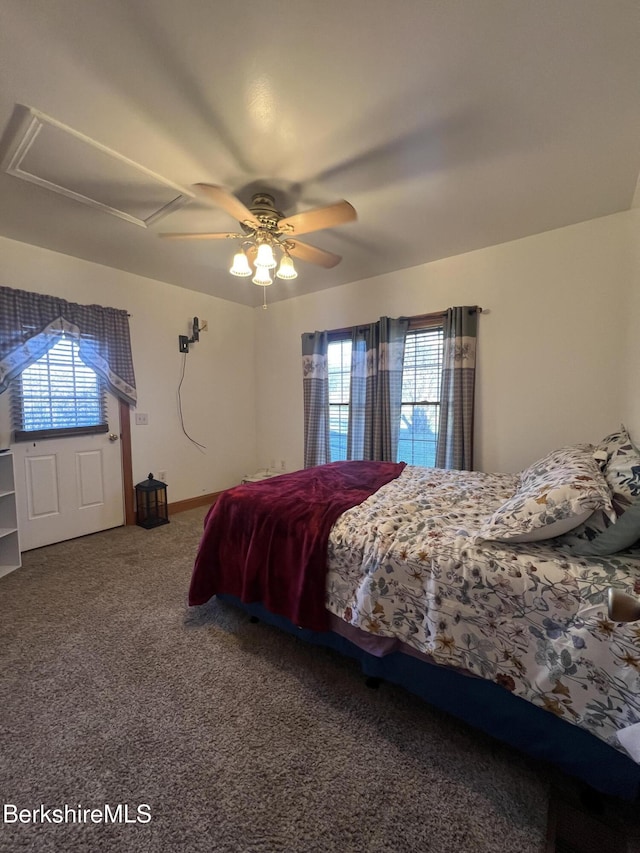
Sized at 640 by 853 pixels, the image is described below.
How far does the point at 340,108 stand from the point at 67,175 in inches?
61.6

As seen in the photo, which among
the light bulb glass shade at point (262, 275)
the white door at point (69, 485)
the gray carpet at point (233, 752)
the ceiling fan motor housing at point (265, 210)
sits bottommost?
the gray carpet at point (233, 752)

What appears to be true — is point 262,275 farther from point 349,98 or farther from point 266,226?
point 349,98

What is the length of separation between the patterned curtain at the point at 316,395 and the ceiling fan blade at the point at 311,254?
1509 millimetres

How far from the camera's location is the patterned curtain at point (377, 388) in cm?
342

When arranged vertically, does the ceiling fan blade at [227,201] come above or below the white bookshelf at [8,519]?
above

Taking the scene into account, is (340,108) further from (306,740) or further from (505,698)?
(306,740)

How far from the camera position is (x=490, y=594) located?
1189 millimetres

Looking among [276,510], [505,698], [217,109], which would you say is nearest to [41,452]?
[276,510]

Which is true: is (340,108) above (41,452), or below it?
above

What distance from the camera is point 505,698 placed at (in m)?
1.19

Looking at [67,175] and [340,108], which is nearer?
[340,108]

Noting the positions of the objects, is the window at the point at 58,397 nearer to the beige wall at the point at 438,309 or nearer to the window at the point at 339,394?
the beige wall at the point at 438,309

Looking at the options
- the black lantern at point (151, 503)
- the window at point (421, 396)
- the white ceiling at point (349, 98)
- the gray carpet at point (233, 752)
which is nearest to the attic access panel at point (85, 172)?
the white ceiling at point (349, 98)

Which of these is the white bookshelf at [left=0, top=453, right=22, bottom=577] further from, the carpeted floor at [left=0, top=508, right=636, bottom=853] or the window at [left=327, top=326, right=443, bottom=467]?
the window at [left=327, top=326, right=443, bottom=467]
